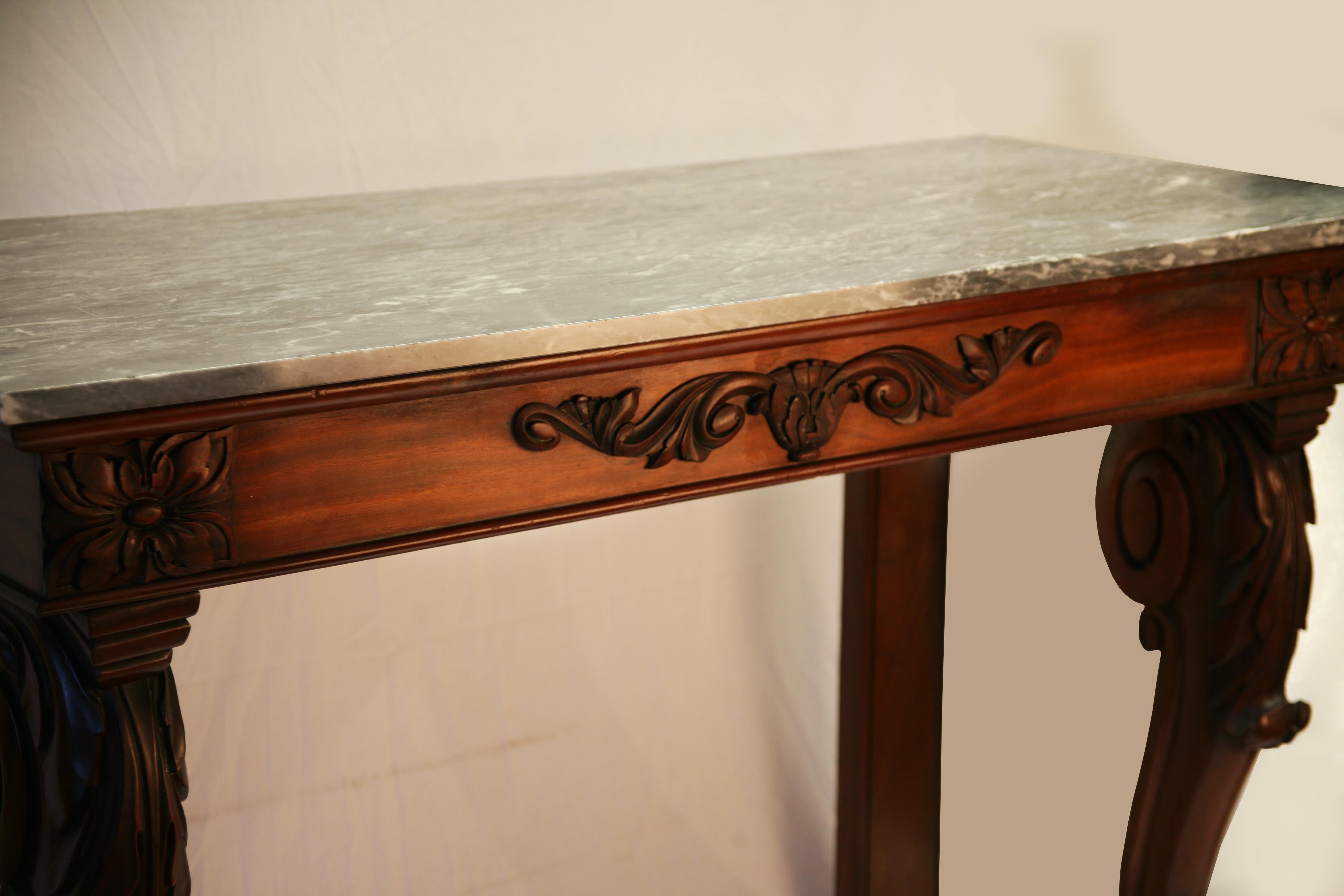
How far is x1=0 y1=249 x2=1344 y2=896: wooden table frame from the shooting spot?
611 millimetres

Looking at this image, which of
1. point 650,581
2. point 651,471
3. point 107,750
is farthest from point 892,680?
point 107,750

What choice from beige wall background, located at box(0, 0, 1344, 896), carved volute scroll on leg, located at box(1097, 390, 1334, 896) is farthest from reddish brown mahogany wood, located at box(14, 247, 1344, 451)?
beige wall background, located at box(0, 0, 1344, 896)

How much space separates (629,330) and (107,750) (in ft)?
1.12

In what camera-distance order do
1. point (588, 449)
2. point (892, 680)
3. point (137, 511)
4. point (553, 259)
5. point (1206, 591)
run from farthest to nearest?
point (892, 680) < point (1206, 591) < point (553, 259) < point (588, 449) < point (137, 511)

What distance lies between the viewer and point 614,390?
696 millimetres

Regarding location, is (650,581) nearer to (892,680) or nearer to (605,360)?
(892,680)

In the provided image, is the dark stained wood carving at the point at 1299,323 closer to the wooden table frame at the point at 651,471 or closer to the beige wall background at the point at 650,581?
the wooden table frame at the point at 651,471

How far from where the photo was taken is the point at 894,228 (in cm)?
86

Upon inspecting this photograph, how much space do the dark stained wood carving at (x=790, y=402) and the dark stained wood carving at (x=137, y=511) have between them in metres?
0.15

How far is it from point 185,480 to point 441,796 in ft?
2.69

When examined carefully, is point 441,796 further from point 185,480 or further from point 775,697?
point 185,480

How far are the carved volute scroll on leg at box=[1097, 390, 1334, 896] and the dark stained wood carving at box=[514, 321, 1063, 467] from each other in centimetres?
26

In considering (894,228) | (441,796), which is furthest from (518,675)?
(894,228)

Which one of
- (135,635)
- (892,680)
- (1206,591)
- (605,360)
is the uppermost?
(605,360)
